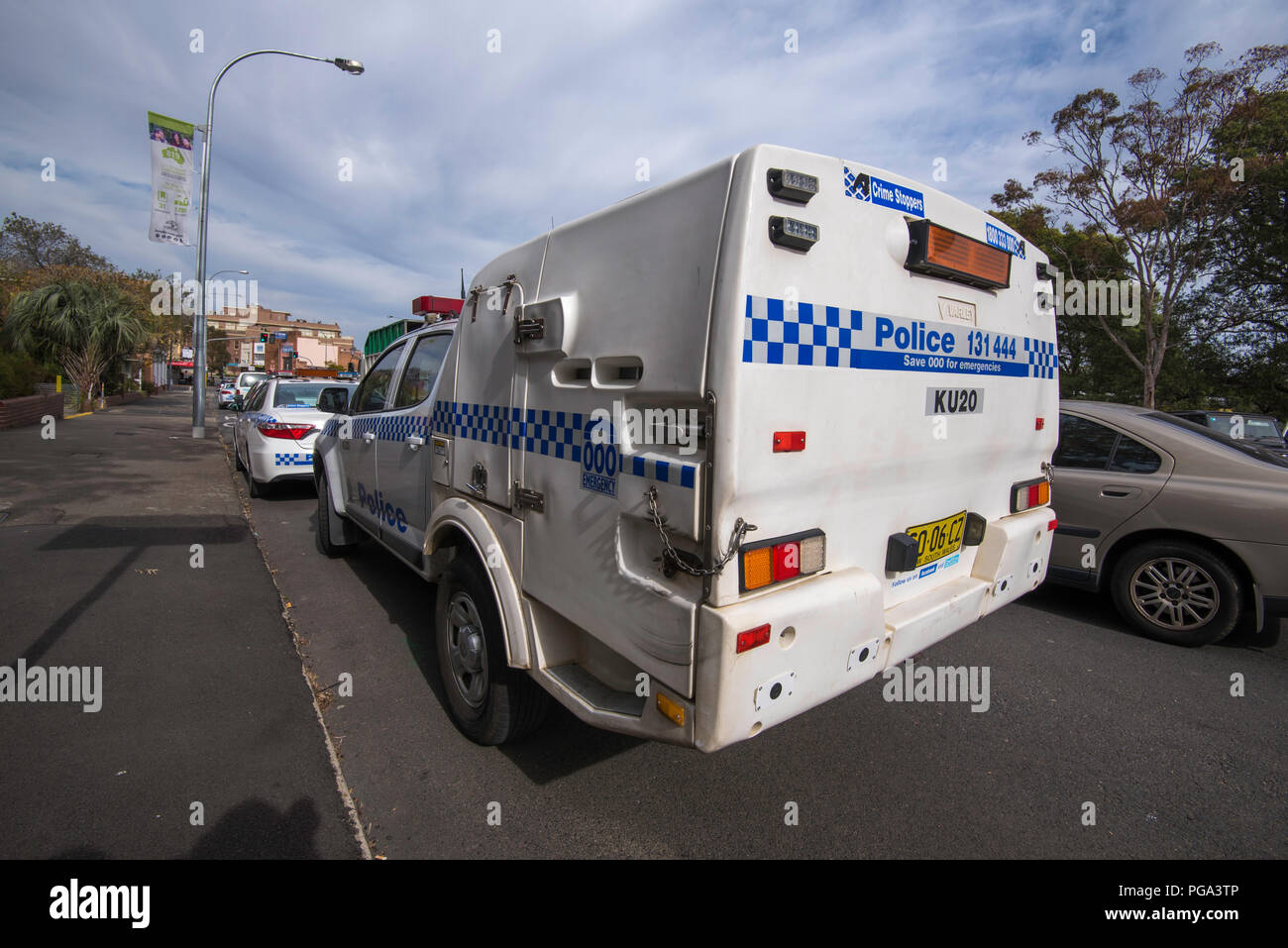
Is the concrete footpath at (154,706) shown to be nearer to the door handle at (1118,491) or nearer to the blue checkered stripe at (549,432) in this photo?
the blue checkered stripe at (549,432)

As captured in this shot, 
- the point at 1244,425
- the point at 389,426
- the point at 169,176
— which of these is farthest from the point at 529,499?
the point at 169,176

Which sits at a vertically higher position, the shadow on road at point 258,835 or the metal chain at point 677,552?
the metal chain at point 677,552

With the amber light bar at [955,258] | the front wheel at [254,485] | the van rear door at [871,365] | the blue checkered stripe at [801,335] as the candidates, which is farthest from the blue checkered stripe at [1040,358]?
the front wheel at [254,485]

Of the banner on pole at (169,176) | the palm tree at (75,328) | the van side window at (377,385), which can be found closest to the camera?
the van side window at (377,385)

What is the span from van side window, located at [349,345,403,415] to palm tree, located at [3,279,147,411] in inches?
1034

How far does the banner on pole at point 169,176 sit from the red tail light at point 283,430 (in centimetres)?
957

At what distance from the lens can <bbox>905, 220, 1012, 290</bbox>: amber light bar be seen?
2.31 m

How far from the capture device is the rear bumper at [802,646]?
1.79 m

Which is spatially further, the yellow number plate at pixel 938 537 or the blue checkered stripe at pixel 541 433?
the yellow number plate at pixel 938 537

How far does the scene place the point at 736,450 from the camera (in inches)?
69.9

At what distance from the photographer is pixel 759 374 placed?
1.83 m

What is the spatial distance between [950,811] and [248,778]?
2843mm

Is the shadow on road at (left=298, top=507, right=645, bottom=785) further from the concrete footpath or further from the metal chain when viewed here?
the metal chain

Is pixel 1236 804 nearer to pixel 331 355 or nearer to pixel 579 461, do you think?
pixel 579 461
